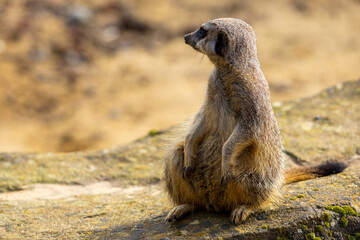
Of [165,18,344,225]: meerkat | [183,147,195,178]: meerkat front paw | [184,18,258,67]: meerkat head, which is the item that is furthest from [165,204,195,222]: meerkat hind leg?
[184,18,258,67]: meerkat head

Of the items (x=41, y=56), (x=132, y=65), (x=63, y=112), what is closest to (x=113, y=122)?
(x=63, y=112)

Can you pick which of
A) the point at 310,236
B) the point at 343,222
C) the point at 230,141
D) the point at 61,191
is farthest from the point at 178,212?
the point at 61,191

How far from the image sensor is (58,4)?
15359 mm

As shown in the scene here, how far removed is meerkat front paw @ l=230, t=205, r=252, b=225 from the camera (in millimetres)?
3350

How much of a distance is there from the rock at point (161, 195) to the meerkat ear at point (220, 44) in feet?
3.92

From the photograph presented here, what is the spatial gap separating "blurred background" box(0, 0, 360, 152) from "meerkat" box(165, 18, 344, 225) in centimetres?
640

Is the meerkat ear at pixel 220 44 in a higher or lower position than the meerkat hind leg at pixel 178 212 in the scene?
higher

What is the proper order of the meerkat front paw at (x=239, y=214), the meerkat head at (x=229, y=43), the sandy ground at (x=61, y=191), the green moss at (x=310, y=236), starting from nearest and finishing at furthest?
the green moss at (x=310, y=236) < the meerkat front paw at (x=239, y=214) < the meerkat head at (x=229, y=43) < the sandy ground at (x=61, y=191)

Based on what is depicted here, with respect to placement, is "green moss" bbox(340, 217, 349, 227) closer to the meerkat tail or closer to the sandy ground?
the meerkat tail

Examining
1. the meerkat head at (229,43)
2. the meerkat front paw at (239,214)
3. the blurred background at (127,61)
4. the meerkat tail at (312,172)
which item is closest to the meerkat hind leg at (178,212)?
the meerkat front paw at (239,214)

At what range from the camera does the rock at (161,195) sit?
3.33 metres

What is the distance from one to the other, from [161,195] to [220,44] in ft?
5.45

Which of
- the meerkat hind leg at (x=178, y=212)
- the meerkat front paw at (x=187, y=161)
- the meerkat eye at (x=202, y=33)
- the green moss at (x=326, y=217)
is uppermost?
the meerkat eye at (x=202, y=33)

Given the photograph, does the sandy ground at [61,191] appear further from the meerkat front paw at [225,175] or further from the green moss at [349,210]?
the green moss at [349,210]
